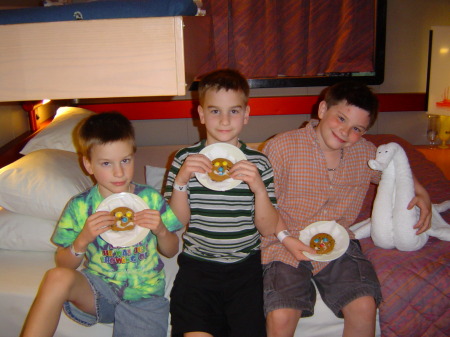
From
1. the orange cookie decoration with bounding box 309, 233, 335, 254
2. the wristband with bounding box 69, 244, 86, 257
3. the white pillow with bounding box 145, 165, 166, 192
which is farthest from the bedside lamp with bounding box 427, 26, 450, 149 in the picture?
the wristband with bounding box 69, 244, 86, 257

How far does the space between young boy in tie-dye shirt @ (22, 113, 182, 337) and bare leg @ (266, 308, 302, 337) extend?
40 cm

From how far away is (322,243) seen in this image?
1.57 m

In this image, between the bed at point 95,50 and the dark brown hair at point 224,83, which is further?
the dark brown hair at point 224,83

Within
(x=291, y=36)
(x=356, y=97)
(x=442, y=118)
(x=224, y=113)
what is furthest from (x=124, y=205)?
(x=442, y=118)

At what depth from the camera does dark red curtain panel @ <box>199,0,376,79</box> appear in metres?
3.12

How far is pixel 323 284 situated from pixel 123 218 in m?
0.87

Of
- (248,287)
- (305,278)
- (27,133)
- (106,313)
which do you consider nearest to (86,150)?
(106,313)

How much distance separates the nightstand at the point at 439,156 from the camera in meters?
2.96

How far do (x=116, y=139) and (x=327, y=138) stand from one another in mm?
931

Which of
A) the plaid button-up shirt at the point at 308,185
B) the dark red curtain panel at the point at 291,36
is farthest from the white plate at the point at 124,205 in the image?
the dark red curtain panel at the point at 291,36

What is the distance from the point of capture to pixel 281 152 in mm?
1730

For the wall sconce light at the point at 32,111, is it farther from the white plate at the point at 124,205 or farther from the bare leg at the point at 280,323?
the bare leg at the point at 280,323

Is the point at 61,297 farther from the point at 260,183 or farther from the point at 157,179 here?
the point at 157,179

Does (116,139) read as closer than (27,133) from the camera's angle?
Yes
